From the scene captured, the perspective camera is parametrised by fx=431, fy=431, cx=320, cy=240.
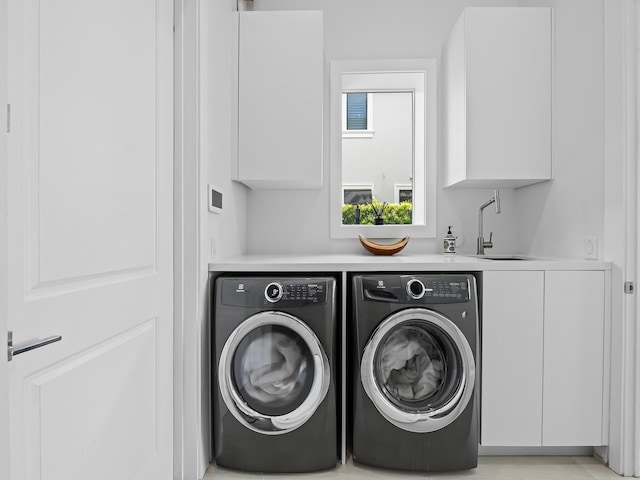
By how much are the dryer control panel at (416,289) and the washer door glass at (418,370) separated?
65 mm

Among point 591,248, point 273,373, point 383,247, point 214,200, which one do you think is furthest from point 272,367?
point 591,248

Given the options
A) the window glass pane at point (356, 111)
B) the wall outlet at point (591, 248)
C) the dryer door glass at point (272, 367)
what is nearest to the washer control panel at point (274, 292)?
the dryer door glass at point (272, 367)

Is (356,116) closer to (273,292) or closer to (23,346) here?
(273,292)

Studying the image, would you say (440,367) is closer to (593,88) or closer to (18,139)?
(593,88)

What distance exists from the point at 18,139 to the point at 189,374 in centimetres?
118

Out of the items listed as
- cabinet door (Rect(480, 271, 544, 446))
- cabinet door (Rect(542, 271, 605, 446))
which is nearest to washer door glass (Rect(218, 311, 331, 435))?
cabinet door (Rect(480, 271, 544, 446))

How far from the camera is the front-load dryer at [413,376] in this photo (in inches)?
73.1

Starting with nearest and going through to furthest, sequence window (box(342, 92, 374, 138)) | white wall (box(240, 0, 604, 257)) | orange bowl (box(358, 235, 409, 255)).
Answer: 1. orange bowl (box(358, 235, 409, 255))
2. white wall (box(240, 0, 604, 257))
3. window (box(342, 92, 374, 138))

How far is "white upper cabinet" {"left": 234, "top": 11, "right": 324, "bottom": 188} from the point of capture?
2328 millimetres

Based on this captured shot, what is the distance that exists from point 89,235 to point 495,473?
1924 millimetres

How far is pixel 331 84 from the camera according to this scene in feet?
9.05

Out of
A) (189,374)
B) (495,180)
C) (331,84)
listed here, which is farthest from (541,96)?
(189,374)

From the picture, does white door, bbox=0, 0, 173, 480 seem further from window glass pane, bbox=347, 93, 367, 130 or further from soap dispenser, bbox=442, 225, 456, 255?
window glass pane, bbox=347, 93, 367, 130

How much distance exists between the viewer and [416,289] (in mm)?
1887
